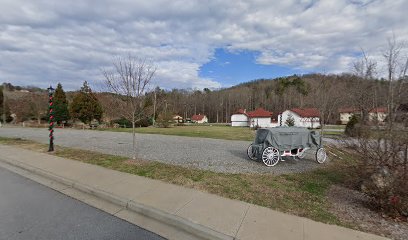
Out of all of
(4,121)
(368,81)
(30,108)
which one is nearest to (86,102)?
(30,108)

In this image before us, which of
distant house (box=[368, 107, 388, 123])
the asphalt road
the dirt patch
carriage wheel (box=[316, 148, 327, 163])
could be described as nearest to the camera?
the asphalt road

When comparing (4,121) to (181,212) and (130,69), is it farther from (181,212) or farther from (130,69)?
(181,212)

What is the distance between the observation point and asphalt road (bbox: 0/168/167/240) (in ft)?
12.1

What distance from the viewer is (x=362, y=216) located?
14.3 feet

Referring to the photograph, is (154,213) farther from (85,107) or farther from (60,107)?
(60,107)

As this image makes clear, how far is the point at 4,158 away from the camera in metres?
9.54

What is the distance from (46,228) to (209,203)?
118 inches

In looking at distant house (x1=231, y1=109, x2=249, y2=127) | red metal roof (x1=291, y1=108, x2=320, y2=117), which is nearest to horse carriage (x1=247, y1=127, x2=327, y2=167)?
red metal roof (x1=291, y1=108, x2=320, y2=117)

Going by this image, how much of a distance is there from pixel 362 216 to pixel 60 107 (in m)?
44.9

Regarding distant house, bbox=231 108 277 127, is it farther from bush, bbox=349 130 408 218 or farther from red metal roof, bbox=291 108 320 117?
bush, bbox=349 130 408 218

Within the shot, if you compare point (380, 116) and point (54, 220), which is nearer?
point (54, 220)

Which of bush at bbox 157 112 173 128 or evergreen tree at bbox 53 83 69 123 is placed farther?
bush at bbox 157 112 173 128

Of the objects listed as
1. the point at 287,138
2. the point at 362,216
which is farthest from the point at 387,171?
the point at 287,138

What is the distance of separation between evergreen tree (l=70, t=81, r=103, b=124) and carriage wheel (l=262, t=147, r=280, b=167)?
3813 centimetres
